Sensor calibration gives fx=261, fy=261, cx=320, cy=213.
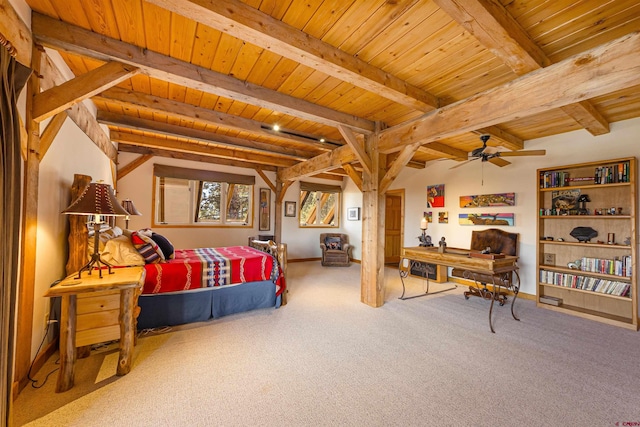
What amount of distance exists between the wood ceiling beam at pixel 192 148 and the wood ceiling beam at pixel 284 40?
3762 mm

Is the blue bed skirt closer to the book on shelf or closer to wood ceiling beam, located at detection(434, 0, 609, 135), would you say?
wood ceiling beam, located at detection(434, 0, 609, 135)

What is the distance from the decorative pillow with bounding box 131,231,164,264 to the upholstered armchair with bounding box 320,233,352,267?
13.7 feet

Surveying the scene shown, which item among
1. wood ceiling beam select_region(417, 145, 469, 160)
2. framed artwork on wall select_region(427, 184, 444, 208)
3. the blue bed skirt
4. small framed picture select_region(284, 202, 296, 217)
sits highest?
wood ceiling beam select_region(417, 145, 469, 160)

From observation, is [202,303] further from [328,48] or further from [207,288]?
[328,48]

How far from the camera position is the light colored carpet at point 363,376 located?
5.31ft

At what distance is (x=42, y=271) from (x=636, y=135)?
21.0ft

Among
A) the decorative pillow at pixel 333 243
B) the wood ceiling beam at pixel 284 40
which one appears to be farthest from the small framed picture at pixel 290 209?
the wood ceiling beam at pixel 284 40

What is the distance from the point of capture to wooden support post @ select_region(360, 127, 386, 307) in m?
3.56

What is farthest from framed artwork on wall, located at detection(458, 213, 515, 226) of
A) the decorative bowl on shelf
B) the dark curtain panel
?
the dark curtain panel

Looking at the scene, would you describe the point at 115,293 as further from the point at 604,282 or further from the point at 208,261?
the point at 604,282

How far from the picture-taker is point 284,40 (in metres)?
1.81

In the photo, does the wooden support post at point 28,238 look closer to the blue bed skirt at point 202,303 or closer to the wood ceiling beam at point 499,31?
the blue bed skirt at point 202,303

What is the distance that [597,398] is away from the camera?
5.94ft

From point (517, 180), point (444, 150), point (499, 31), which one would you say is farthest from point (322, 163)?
point (499, 31)
